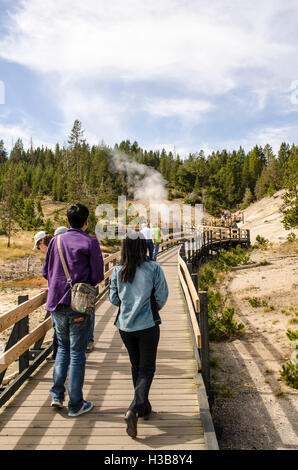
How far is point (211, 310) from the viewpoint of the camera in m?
11.2

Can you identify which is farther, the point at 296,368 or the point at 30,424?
the point at 296,368

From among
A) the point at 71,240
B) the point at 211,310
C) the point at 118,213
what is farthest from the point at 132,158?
the point at 71,240

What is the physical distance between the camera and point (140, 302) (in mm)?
3488

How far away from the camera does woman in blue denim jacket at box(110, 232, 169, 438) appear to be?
3.49 metres

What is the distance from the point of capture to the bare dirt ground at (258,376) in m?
5.48

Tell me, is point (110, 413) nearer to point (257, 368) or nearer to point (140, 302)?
point (140, 302)

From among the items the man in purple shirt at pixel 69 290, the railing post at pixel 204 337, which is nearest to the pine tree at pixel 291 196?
the railing post at pixel 204 337

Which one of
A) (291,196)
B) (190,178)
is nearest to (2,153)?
(190,178)

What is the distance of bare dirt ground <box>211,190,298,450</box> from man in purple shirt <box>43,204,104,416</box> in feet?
7.64

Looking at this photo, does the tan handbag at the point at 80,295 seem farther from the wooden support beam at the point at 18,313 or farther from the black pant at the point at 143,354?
the wooden support beam at the point at 18,313

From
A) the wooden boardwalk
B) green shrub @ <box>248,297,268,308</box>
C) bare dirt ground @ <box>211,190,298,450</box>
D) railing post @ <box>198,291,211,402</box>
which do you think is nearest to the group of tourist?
the wooden boardwalk

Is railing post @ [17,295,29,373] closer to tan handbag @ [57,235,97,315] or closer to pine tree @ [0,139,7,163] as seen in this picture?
tan handbag @ [57,235,97,315]
